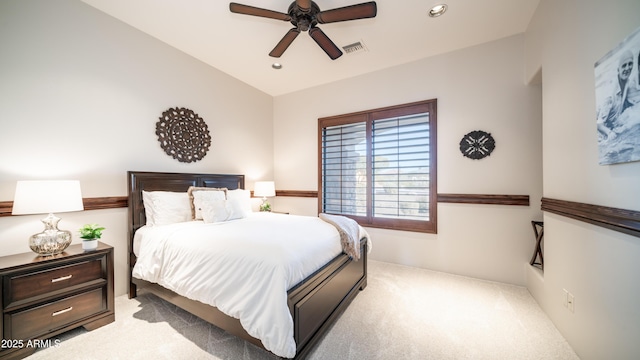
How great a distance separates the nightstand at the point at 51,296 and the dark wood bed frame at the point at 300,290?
405 mm

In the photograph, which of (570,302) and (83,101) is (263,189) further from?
(570,302)

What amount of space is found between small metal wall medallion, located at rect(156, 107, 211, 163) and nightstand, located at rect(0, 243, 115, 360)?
54.2 inches

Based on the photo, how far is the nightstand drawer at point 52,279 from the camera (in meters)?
1.60

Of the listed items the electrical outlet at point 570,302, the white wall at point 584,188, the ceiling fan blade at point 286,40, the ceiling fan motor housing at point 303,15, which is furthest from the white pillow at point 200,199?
the electrical outlet at point 570,302

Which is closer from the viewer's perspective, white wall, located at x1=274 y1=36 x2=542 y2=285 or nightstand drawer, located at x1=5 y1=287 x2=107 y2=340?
nightstand drawer, located at x1=5 y1=287 x2=107 y2=340

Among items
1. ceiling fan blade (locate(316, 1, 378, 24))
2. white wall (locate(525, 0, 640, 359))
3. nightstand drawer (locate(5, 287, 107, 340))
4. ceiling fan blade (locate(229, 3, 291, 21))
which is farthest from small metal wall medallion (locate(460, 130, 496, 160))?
nightstand drawer (locate(5, 287, 107, 340))

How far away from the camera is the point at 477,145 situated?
291cm

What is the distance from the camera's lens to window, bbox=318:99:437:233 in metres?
3.24

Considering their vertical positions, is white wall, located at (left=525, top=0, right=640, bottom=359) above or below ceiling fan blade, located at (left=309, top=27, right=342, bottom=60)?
below

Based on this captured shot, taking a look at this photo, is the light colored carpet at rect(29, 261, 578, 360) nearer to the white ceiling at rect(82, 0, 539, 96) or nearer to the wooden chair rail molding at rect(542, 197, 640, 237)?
the wooden chair rail molding at rect(542, 197, 640, 237)

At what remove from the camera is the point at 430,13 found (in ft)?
7.80

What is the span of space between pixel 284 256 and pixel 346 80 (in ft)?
11.1

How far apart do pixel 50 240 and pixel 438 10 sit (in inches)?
165

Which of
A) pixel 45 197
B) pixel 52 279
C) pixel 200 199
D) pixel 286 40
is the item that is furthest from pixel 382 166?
pixel 52 279
